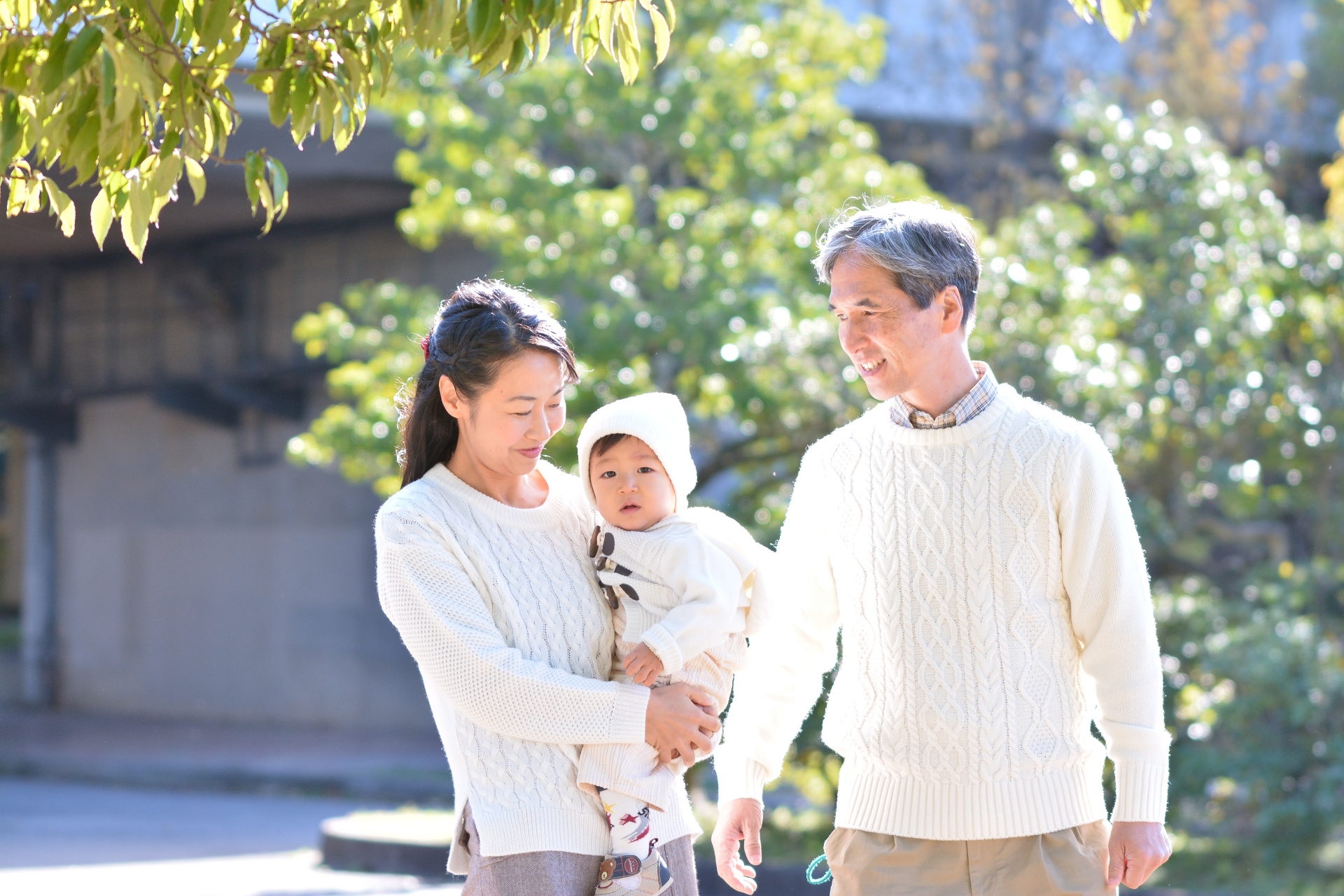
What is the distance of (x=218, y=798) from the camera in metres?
12.5

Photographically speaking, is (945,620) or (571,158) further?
(571,158)

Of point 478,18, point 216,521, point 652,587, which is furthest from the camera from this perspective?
point 216,521

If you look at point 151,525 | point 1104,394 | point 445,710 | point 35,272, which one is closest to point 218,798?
point 151,525

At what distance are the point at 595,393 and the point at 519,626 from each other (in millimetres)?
4819

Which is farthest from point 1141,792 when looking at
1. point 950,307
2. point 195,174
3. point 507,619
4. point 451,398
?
point 195,174

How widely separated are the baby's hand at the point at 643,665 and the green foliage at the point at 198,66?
3.19 ft

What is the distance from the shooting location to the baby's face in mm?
2641

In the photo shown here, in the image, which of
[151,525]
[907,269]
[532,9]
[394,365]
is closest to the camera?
[532,9]

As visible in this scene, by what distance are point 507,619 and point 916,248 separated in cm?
95

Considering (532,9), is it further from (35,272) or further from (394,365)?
(35,272)

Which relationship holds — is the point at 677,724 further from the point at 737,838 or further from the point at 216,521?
the point at 216,521

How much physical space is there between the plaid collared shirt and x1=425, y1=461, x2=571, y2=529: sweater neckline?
2.13 ft

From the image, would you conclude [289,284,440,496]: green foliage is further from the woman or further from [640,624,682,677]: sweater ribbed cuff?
[640,624,682,677]: sweater ribbed cuff

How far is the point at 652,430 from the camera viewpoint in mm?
2619
